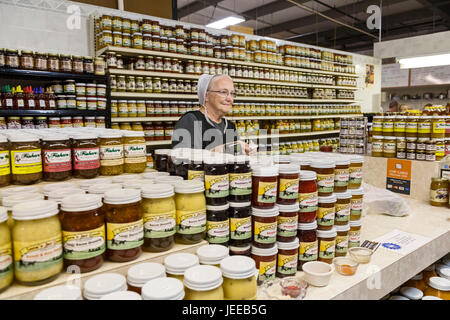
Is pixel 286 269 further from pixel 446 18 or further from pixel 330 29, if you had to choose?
pixel 330 29

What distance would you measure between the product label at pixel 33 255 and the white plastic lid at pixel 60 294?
8 centimetres

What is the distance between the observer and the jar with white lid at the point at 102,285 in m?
0.80

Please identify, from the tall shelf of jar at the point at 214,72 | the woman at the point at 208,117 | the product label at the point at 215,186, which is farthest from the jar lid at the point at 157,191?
the tall shelf of jar at the point at 214,72

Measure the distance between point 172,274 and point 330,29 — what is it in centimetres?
1155

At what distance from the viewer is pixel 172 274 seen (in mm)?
940

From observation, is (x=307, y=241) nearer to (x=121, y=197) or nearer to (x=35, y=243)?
(x=121, y=197)

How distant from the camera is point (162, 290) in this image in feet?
2.63

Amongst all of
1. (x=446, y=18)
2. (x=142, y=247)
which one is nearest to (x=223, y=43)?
(x=142, y=247)

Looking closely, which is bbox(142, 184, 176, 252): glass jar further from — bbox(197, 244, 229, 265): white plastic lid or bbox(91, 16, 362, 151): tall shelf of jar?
bbox(91, 16, 362, 151): tall shelf of jar

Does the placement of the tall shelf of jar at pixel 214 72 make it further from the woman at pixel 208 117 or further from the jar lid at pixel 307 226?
the jar lid at pixel 307 226

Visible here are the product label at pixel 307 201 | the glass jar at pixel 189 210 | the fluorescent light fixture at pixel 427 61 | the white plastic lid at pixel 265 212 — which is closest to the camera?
the glass jar at pixel 189 210

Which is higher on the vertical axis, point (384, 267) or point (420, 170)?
point (420, 170)

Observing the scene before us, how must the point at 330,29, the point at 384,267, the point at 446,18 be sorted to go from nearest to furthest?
the point at 384,267 < the point at 446,18 < the point at 330,29

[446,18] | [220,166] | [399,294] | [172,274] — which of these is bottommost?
[399,294]
